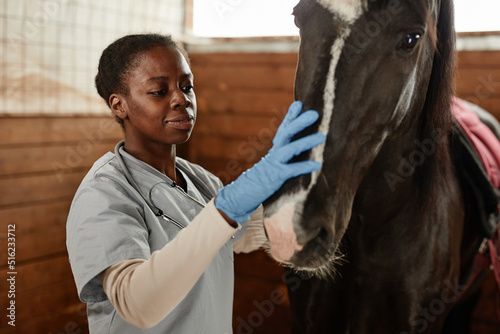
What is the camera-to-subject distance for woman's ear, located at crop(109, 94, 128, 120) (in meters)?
1.03

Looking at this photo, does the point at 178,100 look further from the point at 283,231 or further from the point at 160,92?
the point at 283,231

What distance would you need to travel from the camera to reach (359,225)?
3.37 feet

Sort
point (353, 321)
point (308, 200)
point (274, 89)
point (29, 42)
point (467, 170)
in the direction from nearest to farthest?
point (308, 200) < point (353, 321) < point (467, 170) < point (29, 42) < point (274, 89)

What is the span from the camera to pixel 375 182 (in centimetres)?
98

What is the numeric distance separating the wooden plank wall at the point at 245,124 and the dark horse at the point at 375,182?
1224 mm

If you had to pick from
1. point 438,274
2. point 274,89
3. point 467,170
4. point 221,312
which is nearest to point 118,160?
point 221,312

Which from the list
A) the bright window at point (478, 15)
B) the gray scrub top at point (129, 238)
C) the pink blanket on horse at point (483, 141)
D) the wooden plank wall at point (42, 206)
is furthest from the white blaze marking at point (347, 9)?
the wooden plank wall at point (42, 206)

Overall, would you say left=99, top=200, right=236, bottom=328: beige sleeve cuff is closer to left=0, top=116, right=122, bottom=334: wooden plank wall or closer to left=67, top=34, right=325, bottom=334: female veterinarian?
left=67, top=34, right=325, bottom=334: female veterinarian

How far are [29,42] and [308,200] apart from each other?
162cm

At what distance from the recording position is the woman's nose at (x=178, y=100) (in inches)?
38.8

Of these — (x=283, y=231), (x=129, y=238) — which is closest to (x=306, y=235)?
(x=283, y=231)

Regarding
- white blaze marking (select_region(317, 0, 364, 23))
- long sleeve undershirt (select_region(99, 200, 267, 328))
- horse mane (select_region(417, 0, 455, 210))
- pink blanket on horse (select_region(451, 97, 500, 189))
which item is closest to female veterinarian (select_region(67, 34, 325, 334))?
long sleeve undershirt (select_region(99, 200, 267, 328))

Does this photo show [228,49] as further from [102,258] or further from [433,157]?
[102,258]

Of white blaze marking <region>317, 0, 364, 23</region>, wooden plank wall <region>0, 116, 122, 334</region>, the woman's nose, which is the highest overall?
white blaze marking <region>317, 0, 364, 23</region>
